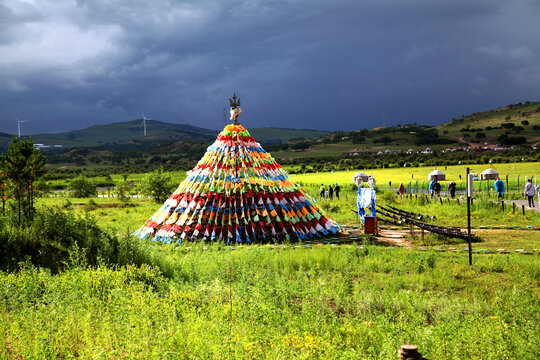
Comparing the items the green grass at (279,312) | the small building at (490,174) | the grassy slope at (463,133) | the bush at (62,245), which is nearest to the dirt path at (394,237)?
the green grass at (279,312)

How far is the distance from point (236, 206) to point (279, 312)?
8.55 meters

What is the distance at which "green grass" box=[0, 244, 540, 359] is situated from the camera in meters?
6.09

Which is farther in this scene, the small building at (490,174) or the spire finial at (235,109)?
the small building at (490,174)

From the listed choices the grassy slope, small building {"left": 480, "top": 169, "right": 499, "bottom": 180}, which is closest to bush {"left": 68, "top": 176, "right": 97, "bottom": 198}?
small building {"left": 480, "top": 169, "right": 499, "bottom": 180}

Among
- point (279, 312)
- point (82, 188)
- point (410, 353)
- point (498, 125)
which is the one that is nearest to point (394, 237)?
point (279, 312)

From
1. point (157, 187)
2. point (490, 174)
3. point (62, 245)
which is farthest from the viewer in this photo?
point (157, 187)

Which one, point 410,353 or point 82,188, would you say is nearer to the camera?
point 410,353

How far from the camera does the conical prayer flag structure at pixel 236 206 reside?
15828 mm

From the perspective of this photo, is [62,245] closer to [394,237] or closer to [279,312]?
[279,312]

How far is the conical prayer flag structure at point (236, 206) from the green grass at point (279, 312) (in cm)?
348

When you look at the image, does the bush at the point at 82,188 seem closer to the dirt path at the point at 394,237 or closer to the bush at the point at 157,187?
the bush at the point at 157,187

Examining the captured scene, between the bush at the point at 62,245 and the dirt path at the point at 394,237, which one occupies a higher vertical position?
the bush at the point at 62,245

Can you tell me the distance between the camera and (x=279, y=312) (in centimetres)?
775

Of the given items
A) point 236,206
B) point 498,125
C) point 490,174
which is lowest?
point 490,174
